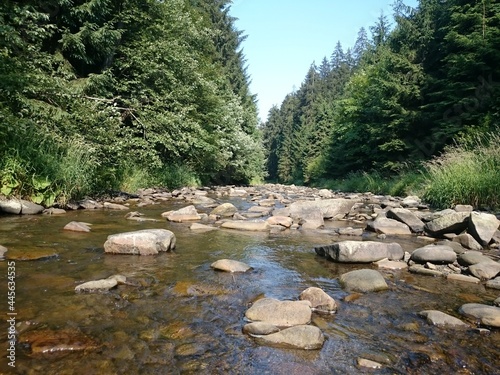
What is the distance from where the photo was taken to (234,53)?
1420 inches

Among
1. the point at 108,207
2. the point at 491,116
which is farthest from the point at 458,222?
the point at 491,116

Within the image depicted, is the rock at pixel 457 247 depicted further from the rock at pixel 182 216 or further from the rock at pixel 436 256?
the rock at pixel 182 216

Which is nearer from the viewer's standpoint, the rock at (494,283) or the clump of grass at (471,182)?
the rock at (494,283)

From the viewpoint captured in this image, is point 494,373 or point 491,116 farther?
point 491,116

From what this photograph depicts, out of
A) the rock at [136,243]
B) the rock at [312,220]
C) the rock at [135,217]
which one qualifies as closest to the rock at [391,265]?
the rock at [312,220]

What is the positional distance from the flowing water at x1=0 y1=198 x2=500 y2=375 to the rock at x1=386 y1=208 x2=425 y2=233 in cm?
312

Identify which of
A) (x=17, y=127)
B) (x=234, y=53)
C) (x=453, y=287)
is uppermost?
(x=234, y=53)

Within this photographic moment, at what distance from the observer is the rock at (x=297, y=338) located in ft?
8.07

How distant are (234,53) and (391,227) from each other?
108 ft

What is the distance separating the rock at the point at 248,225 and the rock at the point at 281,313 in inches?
160

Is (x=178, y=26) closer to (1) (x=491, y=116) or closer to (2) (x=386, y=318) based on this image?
(1) (x=491, y=116)

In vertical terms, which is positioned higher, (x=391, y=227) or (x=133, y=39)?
(x=133, y=39)

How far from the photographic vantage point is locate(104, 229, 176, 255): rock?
4609 mm

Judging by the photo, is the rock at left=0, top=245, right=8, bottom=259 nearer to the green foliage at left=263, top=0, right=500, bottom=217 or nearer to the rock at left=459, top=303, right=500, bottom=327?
the rock at left=459, top=303, right=500, bottom=327
